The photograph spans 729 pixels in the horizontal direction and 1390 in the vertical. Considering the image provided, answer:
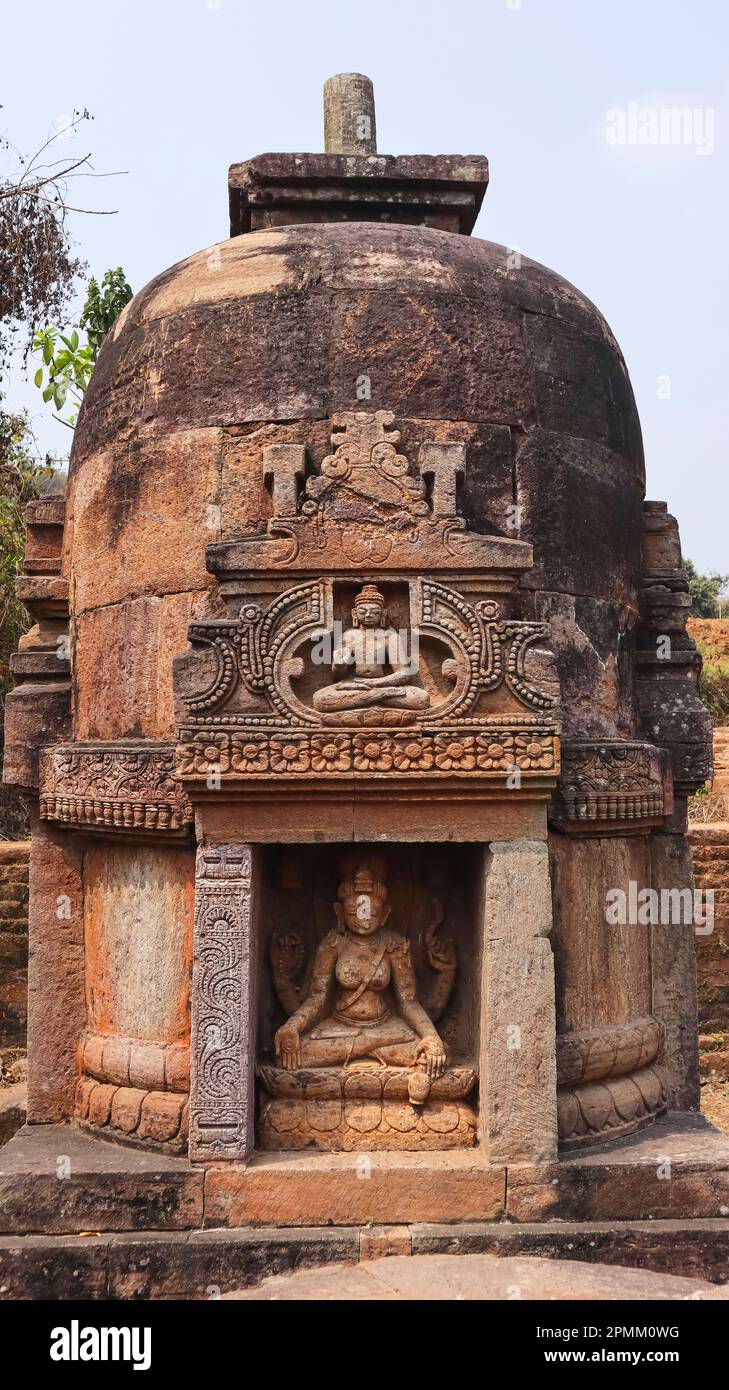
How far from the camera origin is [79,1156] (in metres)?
4.70

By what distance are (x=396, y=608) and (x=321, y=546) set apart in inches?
15.4

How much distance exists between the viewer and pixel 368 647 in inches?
177

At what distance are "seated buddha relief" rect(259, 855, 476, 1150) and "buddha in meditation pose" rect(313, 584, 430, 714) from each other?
75cm

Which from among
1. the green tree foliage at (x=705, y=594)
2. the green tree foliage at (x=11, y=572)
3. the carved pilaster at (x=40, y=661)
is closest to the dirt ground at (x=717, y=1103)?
the carved pilaster at (x=40, y=661)

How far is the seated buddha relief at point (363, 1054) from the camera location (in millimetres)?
4555

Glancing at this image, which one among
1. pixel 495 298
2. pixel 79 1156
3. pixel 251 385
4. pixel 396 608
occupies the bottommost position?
pixel 79 1156

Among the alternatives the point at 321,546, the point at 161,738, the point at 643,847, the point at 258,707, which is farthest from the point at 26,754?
the point at 643,847

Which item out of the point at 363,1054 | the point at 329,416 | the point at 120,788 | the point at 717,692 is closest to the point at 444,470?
the point at 329,416

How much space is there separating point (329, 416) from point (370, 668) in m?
1.16

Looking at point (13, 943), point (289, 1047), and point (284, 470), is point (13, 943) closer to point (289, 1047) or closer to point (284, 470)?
point (289, 1047)
